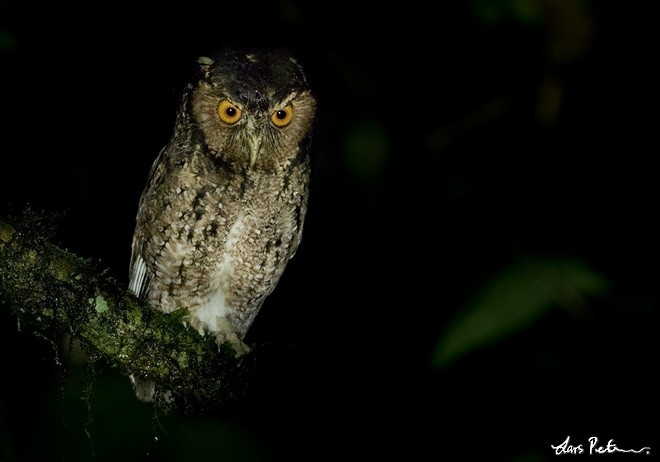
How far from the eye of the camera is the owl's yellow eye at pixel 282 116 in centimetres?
214

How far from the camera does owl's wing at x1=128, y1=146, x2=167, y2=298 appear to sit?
7.39 ft

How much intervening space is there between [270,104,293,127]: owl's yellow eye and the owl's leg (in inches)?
27.7

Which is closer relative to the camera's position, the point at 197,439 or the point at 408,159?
the point at 197,439

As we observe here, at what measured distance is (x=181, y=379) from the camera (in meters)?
1.91

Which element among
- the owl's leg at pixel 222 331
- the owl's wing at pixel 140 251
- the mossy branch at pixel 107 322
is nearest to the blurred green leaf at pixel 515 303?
the mossy branch at pixel 107 322

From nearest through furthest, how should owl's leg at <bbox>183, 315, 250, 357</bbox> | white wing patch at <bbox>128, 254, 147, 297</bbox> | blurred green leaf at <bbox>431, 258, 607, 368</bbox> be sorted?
blurred green leaf at <bbox>431, 258, 607, 368</bbox>
owl's leg at <bbox>183, 315, 250, 357</bbox>
white wing patch at <bbox>128, 254, 147, 297</bbox>

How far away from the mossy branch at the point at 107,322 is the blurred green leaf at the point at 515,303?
0.59 metres

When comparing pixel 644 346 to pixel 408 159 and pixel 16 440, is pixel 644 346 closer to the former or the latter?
pixel 408 159

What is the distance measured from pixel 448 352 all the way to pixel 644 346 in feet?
2.57

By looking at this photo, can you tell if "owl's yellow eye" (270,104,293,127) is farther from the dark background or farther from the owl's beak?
the dark background

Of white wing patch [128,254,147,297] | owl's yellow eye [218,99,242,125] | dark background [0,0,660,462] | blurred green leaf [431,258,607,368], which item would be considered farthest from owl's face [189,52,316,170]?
blurred green leaf [431,258,607,368]

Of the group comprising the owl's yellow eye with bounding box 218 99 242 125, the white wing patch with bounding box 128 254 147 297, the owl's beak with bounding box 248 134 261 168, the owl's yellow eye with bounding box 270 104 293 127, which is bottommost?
the white wing patch with bounding box 128 254 147 297

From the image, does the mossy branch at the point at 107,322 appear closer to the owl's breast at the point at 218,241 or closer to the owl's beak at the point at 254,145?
the owl's breast at the point at 218,241

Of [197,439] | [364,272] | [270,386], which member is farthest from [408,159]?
[197,439]
